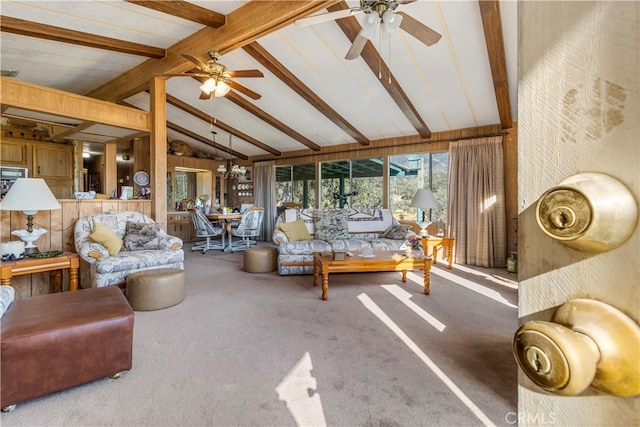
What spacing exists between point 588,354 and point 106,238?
155 inches

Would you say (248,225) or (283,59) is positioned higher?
(283,59)

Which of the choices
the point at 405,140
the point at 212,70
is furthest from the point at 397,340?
the point at 405,140

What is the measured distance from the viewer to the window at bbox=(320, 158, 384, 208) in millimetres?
6570

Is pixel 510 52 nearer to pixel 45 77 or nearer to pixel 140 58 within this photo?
pixel 140 58

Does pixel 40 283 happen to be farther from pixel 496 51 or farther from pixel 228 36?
pixel 496 51

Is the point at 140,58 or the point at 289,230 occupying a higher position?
the point at 140,58

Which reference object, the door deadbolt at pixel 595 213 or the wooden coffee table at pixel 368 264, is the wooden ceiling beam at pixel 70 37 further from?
the door deadbolt at pixel 595 213

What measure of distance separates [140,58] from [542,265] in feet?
16.4

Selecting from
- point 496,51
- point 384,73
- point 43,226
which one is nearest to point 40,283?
point 43,226

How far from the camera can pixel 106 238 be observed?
321 cm

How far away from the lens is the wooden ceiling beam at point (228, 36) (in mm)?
2637

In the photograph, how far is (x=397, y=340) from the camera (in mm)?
2232

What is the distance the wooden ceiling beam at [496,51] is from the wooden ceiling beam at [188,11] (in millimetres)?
2547

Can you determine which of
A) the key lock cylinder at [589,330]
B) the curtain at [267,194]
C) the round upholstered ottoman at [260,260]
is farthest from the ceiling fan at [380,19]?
the curtain at [267,194]
